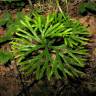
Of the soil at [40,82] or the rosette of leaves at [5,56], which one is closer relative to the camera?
the soil at [40,82]

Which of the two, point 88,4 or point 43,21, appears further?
point 88,4

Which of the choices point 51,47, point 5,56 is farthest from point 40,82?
point 5,56

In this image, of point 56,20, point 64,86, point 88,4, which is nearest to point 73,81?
point 64,86

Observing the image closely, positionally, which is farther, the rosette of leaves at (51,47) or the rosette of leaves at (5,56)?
the rosette of leaves at (5,56)

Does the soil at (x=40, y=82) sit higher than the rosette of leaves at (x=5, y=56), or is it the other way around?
the rosette of leaves at (x=5, y=56)

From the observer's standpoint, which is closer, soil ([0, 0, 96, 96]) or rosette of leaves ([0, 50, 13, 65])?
soil ([0, 0, 96, 96])

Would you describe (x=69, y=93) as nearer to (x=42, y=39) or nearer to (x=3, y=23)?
(x=42, y=39)

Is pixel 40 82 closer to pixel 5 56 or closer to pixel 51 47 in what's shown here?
pixel 51 47

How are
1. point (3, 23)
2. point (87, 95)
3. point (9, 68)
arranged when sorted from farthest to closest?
point (3, 23)
point (9, 68)
point (87, 95)
